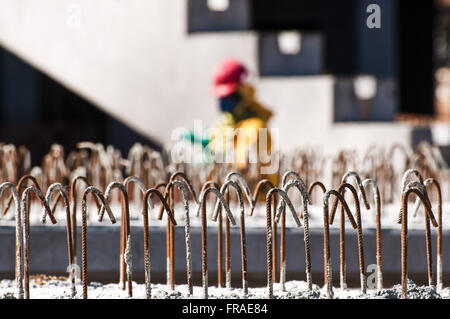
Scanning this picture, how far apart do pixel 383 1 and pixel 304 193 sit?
794 cm

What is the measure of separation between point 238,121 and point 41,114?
5.35 meters

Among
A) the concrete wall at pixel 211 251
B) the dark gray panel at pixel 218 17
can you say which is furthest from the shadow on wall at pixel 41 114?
the concrete wall at pixel 211 251

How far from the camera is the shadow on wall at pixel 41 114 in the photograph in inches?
509

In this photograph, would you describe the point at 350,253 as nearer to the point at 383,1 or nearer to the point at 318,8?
the point at 383,1

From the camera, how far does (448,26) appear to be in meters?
23.6

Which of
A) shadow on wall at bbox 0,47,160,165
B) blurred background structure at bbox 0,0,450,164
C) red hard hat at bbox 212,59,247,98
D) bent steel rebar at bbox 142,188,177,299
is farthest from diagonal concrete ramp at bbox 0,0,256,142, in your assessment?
bent steel rebar at bbox 142,188,177,299

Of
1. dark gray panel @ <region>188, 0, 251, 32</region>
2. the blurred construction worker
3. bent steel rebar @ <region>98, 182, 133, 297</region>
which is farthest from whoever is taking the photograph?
dark gray panel @ <region>188, 0, 251, 32</region>

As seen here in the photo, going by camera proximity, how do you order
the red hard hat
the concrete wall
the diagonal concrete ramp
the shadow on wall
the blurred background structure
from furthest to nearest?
the shadow on wall < the diagonal concrete ramp < the blurred background structure < the red hard hat < the concrete wall

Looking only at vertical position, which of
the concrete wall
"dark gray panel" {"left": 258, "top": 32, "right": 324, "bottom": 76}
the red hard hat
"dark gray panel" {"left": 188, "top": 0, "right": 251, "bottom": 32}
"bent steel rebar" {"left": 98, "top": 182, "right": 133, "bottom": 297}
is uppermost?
"dark gray panel" {"left": 188, "top": 0, "right": 251, "bottom": 32}

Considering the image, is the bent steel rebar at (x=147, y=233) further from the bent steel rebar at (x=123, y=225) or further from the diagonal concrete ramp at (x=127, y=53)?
the diagonal concrete ramp at (x=127, y=53)

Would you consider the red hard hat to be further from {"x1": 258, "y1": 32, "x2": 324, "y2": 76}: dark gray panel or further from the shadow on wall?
the shadow on wall

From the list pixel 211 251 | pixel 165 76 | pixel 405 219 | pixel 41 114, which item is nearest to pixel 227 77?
pixel 211 251

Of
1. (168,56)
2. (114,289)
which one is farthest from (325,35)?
(114,289)

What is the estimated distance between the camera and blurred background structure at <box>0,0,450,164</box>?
38.3ft
